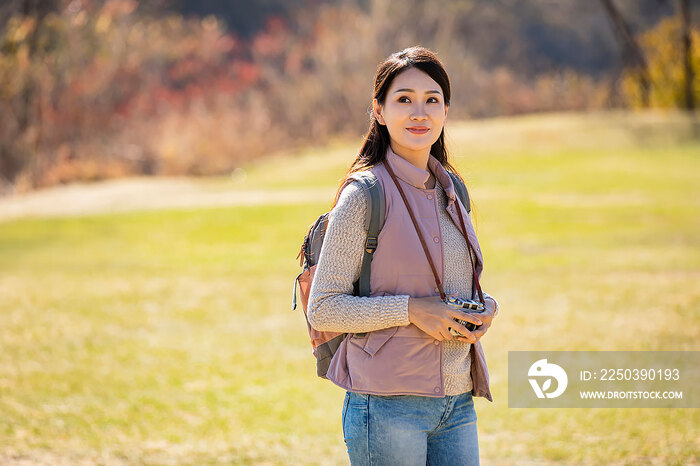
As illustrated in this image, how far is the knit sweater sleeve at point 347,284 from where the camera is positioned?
2195mm

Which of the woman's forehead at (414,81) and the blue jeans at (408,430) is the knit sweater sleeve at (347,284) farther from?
the woman's forehead at (414,81)

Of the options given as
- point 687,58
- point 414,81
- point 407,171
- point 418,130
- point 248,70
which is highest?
point 248,70

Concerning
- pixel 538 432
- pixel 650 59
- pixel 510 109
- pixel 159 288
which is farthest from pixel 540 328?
pixel 510 109

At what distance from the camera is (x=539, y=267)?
1236cm

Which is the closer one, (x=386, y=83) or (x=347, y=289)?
A: (x=347, y=289)

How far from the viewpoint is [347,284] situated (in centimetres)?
225

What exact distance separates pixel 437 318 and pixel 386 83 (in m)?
0.66

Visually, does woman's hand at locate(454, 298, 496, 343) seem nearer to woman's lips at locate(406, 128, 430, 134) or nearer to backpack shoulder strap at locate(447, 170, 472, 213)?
backpack shoulder strap at locate(447, 170, 472, 213)

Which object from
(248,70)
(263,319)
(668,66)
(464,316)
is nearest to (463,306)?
(464,316)

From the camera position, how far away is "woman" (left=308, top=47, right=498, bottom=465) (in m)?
2.21

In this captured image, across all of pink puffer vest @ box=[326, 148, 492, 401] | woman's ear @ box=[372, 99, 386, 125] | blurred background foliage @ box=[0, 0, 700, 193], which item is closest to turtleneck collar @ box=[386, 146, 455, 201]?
pink puffer vest @ box=[326, 148, 492, 401]

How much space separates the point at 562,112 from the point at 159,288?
86.8 feet

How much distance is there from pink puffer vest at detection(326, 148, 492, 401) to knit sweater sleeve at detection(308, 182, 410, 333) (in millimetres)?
61

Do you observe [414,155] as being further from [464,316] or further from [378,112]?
[464,316]
